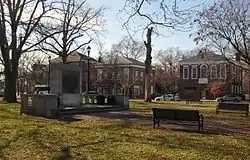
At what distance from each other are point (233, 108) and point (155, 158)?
14.2 meters

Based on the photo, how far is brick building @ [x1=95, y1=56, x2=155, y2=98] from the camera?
242ft

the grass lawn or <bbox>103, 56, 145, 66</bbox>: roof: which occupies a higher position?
<bbox>103, 56, 145, 66</bbox>: roof

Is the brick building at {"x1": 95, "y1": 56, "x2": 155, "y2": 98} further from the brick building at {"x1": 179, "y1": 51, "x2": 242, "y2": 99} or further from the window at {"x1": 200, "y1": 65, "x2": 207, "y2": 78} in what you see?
the window at {"x1": 200, "y1": 65, "x2": 207, "y2": 78}

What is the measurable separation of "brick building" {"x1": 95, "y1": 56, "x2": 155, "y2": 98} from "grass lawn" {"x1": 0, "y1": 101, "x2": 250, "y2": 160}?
187ft

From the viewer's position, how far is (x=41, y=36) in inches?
1225

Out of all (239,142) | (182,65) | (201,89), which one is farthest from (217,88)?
(239,142)

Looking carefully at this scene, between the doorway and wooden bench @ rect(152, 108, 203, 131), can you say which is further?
the doorway

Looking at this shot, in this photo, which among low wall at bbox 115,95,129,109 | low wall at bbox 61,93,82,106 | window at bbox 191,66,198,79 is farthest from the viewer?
window at bbox 191,66,198,79

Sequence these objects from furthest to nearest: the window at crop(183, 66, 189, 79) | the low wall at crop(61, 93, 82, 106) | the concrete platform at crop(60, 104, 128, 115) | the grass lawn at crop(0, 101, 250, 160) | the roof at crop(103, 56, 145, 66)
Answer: the roof at crop(103, 56, 145, 66) < the window at crop(183, 66, 189, 79) < the low wall at crop(61, 93, 82, 106) < the concrete platform at crop(60, 104, 128, 115) < the grass lawn at crop(0, 101, 250, 160)

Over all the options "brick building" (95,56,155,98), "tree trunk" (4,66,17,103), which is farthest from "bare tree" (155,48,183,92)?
"tree trunk" (4,66,17,103)

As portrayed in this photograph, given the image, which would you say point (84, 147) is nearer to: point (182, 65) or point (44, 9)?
point (44, 9)

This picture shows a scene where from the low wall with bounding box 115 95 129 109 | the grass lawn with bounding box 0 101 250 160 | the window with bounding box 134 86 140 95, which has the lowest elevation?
the grass lawn with bounding box 0 101 250 160

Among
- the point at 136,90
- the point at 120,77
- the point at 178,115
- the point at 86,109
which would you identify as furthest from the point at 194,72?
the point at 178,115

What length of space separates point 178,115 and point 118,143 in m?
3.72
